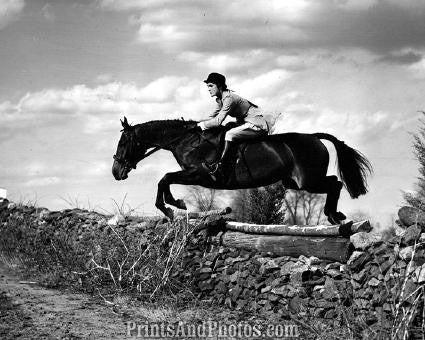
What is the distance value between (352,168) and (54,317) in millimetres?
5045

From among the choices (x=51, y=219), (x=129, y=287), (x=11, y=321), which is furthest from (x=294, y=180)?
(x=51, y=219)

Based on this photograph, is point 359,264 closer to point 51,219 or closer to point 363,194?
point 363,194

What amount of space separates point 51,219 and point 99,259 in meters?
4.43

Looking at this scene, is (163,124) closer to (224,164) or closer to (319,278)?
(224,164)

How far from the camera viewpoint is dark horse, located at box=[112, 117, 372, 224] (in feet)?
31.3

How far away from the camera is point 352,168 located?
9648 millimetres

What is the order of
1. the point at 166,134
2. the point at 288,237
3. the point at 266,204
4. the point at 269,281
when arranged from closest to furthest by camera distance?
the point at 269,281 → the point at 288,237 → the point at 166,134 → the point at 266,204

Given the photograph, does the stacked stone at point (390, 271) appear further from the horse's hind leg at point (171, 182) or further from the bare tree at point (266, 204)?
the bare tree at point (266, 204)

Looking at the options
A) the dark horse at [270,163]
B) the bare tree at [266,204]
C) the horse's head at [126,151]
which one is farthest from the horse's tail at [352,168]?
the bare tree at [266,204]

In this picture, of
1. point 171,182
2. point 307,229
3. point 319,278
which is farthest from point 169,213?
point 319,278

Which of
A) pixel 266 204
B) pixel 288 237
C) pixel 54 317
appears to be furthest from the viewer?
pixel 266 204

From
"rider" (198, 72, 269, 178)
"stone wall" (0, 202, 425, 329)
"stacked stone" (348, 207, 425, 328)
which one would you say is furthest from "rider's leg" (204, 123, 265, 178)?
"stacked stone" (348, 207, 425, 328)

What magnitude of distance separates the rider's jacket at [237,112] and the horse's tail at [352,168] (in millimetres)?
1263

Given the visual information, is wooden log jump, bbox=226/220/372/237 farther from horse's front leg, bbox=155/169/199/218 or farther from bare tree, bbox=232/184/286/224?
bare tree, bbox=232/184/286/224
